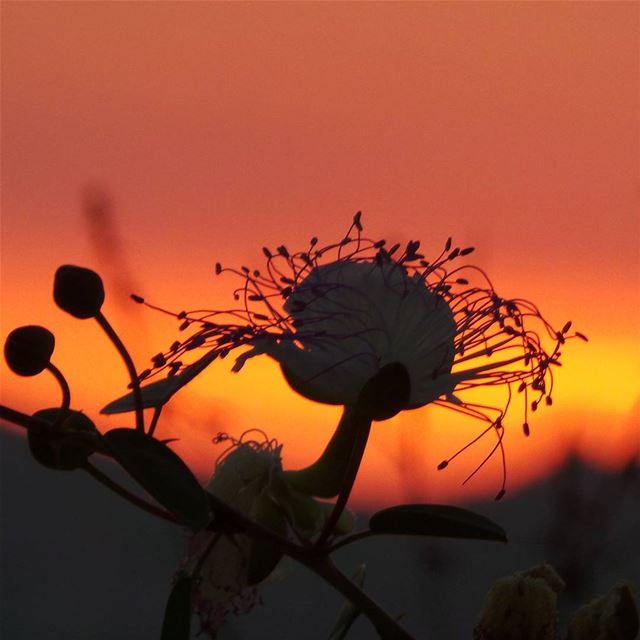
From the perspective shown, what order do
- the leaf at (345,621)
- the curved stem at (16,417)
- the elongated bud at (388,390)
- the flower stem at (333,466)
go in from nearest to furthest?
the curved stem at (16,417) < the elongated bud at (388,390) < the flower stem at (333,466) < the leaf at (345,621)

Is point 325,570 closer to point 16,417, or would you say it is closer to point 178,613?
point 178,613

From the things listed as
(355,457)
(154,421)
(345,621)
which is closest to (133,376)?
(154,421)

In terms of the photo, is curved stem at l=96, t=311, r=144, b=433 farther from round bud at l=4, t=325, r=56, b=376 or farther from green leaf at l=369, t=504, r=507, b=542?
green leaf at l=369, t=504, r=507, b=542

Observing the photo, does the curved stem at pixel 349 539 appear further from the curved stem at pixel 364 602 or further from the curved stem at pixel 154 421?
the curved stem at pixel 154 421

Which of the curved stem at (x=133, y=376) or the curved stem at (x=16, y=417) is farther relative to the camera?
the curved stem at (x=133, y=376)

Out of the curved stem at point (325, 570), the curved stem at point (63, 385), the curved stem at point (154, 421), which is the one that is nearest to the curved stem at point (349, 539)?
the curved stem at point (325, 570)

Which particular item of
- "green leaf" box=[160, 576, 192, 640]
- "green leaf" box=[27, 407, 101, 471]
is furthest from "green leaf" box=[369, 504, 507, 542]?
"green leaf" box=[27, 407, 101, 471]
